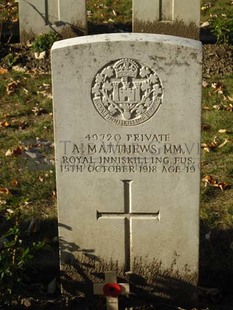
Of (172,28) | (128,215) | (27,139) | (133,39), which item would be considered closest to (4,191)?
(27,139)

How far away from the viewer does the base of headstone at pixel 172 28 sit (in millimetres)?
9789

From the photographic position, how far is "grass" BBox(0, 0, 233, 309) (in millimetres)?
5758

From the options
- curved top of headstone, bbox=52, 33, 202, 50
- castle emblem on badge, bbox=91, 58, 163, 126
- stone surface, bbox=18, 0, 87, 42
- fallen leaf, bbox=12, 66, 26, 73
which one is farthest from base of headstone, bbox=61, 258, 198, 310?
stone surface, bbox=18, 0, 87, 42

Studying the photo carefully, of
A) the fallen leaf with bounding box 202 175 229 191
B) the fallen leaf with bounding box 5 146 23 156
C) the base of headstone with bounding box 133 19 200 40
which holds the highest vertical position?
the base of headstone with bounding box 133 19 200 40

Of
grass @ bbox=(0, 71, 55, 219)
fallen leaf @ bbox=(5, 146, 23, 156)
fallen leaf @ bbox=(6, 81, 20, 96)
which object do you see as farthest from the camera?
fallen leaf @ bbox=(6, 81, 20, 96)

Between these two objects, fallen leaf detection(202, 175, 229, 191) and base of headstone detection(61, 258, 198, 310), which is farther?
fallen leaf detection(202, 175, 229, 191)

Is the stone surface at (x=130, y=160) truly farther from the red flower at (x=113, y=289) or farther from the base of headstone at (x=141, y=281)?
the red flower at (x=113, y=289)

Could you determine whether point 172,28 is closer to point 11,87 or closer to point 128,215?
point 11,87

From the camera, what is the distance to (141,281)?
16.8 feet

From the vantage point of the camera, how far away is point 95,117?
15.6 ft

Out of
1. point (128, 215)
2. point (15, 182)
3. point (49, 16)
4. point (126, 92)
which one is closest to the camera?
point (126, 92)

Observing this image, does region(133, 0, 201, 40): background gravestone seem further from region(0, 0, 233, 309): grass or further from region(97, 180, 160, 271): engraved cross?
region(97, 180, 160, 271): engraved cross

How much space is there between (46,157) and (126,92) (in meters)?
2.53

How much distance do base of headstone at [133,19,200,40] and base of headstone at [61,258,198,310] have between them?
525cm
